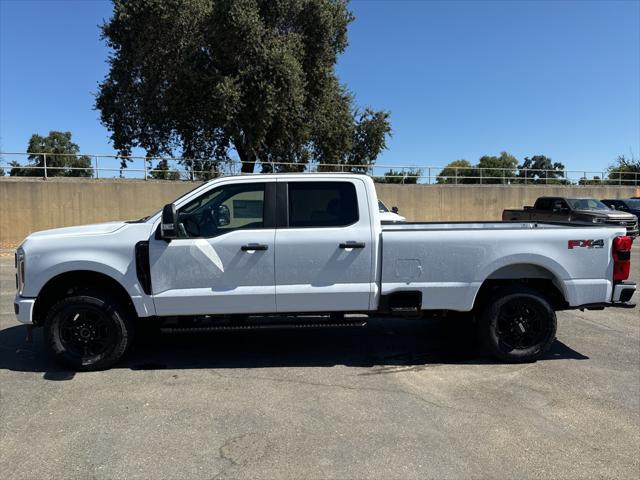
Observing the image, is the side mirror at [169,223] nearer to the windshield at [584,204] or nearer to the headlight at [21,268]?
the headlight at [21,268]

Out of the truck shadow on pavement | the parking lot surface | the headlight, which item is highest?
the headlight

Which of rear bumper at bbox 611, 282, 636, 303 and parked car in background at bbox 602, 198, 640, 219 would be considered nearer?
rear bumper at bbox 611, 282, 636, 303

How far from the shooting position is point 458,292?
4.99 meters

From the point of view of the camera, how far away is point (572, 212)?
19.3m

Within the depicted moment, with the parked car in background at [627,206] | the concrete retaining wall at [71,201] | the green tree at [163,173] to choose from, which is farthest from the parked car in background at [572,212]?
the green tree at [163,173]

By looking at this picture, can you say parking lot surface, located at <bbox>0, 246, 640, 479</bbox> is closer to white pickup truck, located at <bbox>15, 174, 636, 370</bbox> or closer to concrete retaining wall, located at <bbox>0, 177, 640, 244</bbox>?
white pickup truck, located at <bbox>15, 174, 636, 370</bbox>

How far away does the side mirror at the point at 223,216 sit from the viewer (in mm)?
4858

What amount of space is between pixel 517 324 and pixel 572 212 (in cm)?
1631

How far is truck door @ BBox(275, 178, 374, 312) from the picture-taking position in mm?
4801

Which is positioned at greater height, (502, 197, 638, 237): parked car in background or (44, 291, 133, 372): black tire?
(502, 197, 638, 237): parked car in background

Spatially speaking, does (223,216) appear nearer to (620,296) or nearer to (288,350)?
(288,350)

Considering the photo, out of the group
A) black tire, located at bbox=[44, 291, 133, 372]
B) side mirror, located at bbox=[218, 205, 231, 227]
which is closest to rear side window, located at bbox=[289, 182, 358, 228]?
side mirror, located at bbox=[218, 205, 231, 227]

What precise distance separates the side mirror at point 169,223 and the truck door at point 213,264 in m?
0.08

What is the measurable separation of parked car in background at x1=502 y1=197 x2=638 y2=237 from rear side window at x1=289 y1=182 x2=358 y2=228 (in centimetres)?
1578
